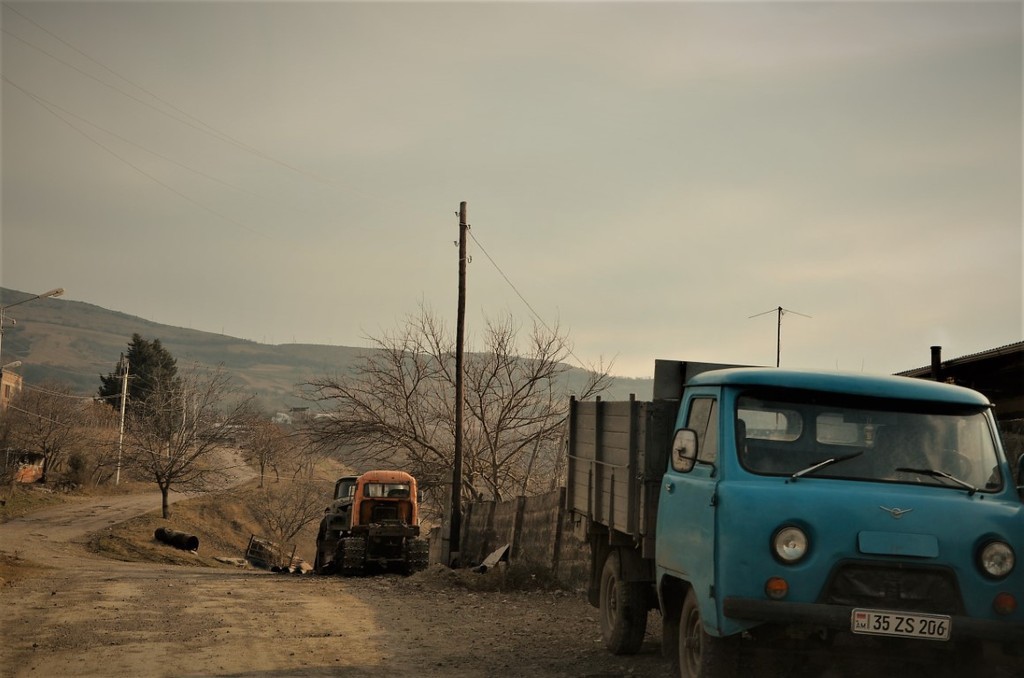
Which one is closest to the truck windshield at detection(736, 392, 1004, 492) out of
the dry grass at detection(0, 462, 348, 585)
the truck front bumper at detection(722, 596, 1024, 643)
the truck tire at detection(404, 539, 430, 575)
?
the truck front bumper at detection(722, 596, 1024, 643)

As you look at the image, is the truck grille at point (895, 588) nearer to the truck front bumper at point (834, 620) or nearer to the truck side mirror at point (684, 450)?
the truck front bumper at point (834, 620)

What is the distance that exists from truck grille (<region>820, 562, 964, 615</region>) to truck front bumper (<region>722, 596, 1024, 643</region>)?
10 centimetres

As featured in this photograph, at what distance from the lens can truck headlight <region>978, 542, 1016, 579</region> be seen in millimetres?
6559

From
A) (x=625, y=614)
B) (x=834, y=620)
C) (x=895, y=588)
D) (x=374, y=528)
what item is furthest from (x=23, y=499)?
(x=895, y=588)

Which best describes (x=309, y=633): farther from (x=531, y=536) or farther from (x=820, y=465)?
(x=531, y=536)

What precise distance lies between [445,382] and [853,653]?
1052 inches

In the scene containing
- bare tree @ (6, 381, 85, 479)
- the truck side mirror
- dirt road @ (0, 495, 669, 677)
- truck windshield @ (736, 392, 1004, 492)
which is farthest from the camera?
bare tree @ (6, 381, 85, 479)

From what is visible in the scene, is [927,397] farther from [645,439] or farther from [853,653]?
[645,439]

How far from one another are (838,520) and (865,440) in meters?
0.88

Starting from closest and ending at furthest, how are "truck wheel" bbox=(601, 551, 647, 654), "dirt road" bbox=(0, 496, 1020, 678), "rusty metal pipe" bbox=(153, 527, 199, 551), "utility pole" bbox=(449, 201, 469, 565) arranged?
"dirt road" bbox=(0, 496, 1020, 678) < "truck wheel" bbox=(601, 551, 647, 654) < "utility pole" bbox=(449, 201, 469, 565) < "rusty metal pipe" bbox=(153, 527, 199, 551)

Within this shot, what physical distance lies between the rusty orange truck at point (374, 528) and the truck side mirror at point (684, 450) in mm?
19748

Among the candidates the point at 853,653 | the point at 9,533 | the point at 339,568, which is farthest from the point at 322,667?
the point at 9,533

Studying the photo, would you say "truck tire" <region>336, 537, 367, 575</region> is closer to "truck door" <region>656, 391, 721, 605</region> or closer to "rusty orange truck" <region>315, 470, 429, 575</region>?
"rusty orange truck" <region>315, 470, 429, 575</region>

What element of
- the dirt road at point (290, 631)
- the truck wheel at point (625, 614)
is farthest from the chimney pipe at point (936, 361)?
the truck wheel at point (625, 614)
